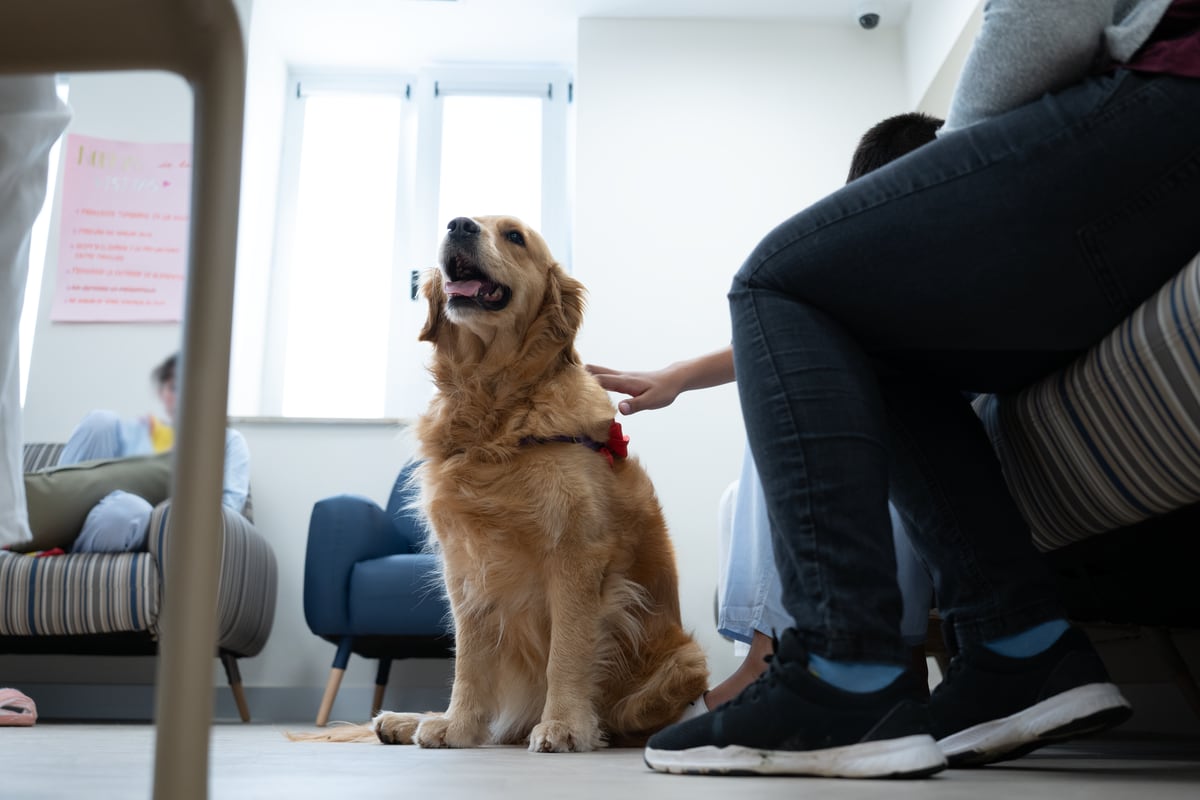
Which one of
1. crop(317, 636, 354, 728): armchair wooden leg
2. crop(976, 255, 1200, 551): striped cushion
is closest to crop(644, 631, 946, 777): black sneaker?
crop(976, 255, 1200, 551): striped cushion

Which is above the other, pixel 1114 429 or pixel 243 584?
pixel 1114 429

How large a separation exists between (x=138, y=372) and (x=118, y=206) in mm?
176

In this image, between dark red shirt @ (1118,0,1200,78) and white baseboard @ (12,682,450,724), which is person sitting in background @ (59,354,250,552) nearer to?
white baseboard @ (12,682,450,724)

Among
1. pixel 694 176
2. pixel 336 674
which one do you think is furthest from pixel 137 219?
pixel 694 176

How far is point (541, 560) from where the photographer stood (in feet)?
5.60

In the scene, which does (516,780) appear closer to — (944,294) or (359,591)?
(944,294)

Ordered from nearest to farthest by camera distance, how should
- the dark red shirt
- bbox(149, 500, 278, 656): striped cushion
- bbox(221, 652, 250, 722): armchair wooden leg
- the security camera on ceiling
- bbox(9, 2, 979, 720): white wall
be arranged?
the dark red shirt
bbox(149, 500, 278, 656): striped cushion
bbox(221, 652, 250, 722): armchair wooden leg
bbox(9, 2, 979, 720): white wall
the security camera on ceiling

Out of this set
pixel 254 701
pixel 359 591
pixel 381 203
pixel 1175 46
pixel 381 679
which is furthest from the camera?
pixel 381 203

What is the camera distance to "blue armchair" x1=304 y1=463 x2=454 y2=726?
9.75 ft

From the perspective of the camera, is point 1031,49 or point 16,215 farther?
point 1031,49

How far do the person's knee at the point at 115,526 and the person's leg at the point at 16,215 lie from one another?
223 centimetres

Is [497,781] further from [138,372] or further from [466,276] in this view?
[466,276]

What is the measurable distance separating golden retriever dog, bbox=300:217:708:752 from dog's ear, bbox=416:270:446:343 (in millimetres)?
105

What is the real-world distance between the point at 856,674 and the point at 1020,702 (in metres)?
0.25
